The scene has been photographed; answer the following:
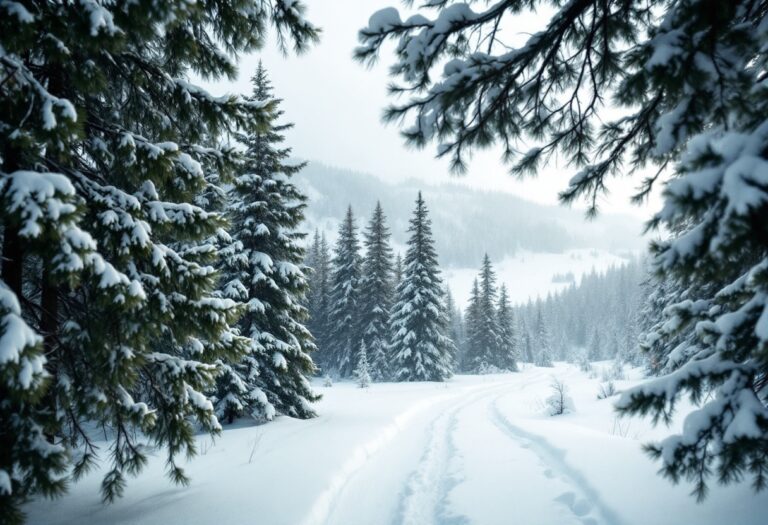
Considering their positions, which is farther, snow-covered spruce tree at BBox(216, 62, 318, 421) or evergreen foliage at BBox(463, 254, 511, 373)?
evergreen foliage at BBox(463, 254, 511, 373)

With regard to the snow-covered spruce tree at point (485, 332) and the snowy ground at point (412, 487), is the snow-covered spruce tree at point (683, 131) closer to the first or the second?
the snowy ground at point (412, 487)

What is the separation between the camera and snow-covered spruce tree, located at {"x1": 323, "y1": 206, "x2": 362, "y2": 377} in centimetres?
3375

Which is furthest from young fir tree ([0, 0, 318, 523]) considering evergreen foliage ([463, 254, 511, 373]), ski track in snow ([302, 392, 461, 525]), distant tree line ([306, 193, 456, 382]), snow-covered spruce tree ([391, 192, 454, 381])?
evergreen foliage ([463, 254, 511, 373])

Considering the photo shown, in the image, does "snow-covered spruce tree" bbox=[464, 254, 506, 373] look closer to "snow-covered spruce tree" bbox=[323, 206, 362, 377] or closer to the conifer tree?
"snow-covered spruce tree" bbox=[323, 206, 362, 377]

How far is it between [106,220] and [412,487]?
4943mm

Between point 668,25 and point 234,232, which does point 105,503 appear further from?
point 234,232

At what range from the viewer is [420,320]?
94.7 feet

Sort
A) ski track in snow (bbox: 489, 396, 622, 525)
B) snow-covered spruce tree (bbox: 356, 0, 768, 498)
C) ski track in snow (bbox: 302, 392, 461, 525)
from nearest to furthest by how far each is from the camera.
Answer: snow-covered spruce tree (bbox: 356, 0, 768, 498) < ski track in snow (bbox: 489, 396, 622, 525) < ski track in snow (bbox: 302, 392, 461, 525)

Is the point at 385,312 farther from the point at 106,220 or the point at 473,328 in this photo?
the point at 106,220

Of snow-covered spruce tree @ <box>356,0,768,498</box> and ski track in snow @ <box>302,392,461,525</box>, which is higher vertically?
snow-covered spruce tree @ <box>356,0,768,498</box>

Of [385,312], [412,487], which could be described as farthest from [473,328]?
[412,487]

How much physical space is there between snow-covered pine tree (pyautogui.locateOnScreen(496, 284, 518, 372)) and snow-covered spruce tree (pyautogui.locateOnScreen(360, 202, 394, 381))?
18.3 metres

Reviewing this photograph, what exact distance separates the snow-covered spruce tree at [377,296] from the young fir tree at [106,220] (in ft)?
89.8

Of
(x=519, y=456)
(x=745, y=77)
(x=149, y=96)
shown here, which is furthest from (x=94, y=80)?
(x=519, y=456)
